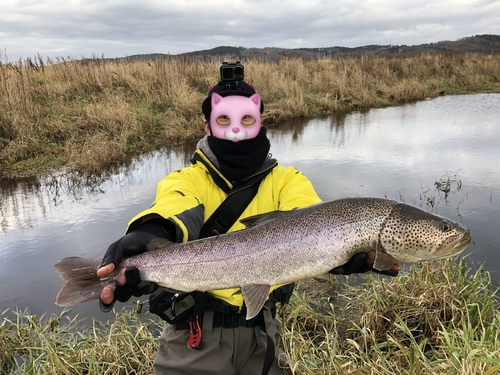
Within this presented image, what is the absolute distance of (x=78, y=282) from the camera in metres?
1.84

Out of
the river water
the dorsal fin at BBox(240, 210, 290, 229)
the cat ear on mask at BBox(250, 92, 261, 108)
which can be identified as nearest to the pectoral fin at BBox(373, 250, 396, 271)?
the dorsal fin at BBox(240, 210, 290, 229)

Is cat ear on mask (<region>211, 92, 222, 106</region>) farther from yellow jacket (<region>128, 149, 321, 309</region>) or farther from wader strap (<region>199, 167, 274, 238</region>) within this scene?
wader strap (<region>199, 167, 274, 238</region>)

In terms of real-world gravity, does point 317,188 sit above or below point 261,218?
below

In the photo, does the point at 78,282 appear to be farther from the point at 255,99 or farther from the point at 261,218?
the point at 255,99

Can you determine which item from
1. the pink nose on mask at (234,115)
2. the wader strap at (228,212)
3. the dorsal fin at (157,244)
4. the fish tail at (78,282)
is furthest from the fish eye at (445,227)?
the fish tail at (78,282)

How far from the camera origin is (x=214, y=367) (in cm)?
220

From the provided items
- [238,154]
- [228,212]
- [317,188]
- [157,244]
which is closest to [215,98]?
[238,154]

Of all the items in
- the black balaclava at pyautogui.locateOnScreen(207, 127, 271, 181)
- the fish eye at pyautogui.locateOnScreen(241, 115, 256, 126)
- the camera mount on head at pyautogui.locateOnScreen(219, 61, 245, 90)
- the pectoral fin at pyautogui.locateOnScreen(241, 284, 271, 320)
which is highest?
the camera mount on head at pyautogui.locateOnScreen(219, 61, 245, 90)

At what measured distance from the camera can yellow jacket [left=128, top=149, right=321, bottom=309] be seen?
2.14 meters

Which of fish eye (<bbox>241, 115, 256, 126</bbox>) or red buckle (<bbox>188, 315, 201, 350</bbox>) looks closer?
red buckle (<bbox>188, 315, 201, 350</bbox>)

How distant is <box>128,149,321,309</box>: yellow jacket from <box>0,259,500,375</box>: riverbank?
101cm

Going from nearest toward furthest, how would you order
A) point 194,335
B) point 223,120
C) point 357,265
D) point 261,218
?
point 357,265 < point 261,218 < point 194,335 < point 223,120

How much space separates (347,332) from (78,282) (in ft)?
7.92

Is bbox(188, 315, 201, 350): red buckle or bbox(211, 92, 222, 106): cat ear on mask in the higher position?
bbox(211, 92, 222, 106): cat ear on mask
